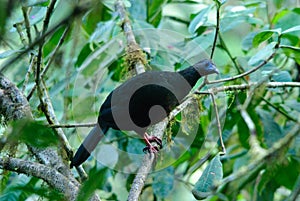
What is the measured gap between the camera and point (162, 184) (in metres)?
3.59

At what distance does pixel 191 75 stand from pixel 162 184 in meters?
0.77

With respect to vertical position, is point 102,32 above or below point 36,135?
below

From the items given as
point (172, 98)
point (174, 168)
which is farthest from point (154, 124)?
point (174, 168)

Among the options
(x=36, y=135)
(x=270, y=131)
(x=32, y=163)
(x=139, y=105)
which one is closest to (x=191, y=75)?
(x=139, y=105)

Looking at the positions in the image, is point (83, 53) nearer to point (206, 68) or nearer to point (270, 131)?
point (206, 68)

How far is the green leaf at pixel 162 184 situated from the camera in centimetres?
356

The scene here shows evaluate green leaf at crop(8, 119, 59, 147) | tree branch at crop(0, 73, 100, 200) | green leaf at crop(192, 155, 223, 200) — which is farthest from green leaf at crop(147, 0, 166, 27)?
Result: green leaf at crop(8, 119, 59, 147)

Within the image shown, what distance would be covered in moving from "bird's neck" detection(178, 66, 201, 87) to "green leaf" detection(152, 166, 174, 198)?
0.67 meters

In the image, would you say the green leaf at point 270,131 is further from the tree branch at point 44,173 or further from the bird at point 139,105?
the tree branch at point 44,173

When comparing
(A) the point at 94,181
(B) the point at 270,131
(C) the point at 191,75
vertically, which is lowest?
(B) the point at 270,131

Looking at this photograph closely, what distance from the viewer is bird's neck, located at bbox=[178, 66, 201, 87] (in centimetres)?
337

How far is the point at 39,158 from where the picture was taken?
7.50 ft

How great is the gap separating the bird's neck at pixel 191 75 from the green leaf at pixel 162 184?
672 mm

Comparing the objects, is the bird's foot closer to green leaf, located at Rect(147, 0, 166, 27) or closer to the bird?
the bird
